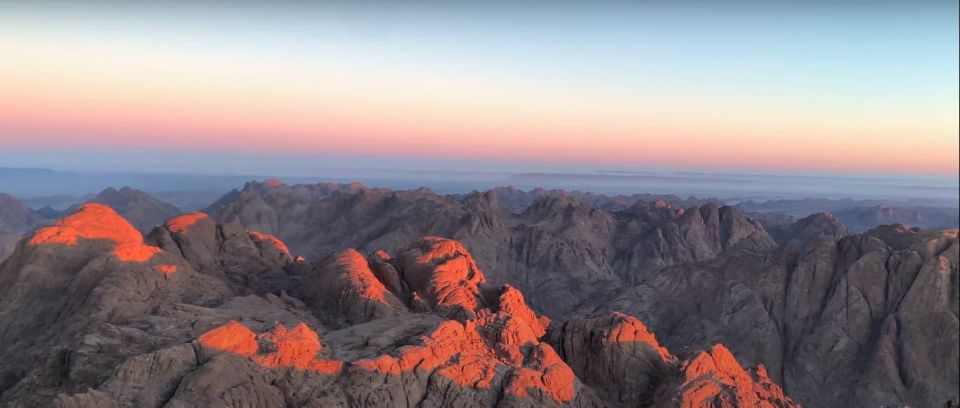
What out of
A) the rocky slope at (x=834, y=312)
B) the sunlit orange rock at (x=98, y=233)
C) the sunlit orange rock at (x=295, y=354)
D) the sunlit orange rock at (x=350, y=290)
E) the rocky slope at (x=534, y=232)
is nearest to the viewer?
the sunlit orange rock at (x=295, y=354)

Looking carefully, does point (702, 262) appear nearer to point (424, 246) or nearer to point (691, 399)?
point (424, 246)

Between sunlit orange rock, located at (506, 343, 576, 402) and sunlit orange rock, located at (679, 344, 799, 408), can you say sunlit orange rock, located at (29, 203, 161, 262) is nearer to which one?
sunlit orange rock, located at (506, 343, 576, 402)

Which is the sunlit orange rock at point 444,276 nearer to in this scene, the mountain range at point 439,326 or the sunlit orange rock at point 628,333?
the mountain range at point 439,326

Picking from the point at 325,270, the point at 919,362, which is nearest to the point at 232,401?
the point at 325,270

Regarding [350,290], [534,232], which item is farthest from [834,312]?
[534,232]

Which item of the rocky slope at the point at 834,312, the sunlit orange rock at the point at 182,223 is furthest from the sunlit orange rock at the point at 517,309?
the sunlit orange rock at the point at 182,223

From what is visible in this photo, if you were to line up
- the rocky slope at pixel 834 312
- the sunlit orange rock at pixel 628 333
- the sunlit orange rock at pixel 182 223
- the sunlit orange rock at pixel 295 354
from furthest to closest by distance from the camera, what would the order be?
the sunlit orange rock at pixel 182 223 < the rocky slope at pixel 834 312 < the sunlit orange rock at pixel 628 333 < the sunlit orange rock at pixel 295 354

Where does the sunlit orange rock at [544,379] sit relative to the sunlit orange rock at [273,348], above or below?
below
